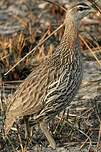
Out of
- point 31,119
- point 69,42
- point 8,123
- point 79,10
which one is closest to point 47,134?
point 31,119

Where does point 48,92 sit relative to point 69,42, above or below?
below

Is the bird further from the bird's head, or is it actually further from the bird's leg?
the bird's head

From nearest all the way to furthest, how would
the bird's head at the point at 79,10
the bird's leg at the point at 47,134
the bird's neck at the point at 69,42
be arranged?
1. the bird's leg at the point at 47,134
2. the bird's neck at the point at 69,42
3. the bird's head at the point at 79,10

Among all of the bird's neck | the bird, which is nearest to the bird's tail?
the bird

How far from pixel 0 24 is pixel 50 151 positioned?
4537 millimetres

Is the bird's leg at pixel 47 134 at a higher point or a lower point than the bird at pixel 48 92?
lower

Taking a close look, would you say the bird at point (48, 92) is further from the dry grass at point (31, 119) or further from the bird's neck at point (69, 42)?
the dry grass at point (31, 119)

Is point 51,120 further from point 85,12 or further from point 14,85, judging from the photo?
point 14,85

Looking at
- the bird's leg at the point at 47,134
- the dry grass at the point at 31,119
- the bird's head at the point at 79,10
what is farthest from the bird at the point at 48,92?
the bird's head at the point at 79,10

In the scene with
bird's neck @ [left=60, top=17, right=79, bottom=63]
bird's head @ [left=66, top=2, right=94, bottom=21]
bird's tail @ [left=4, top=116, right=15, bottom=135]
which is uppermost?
bird's head @ [left=66, top=2, right=94, bottom=21]

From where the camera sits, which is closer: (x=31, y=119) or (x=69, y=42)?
(x=31, y=119)

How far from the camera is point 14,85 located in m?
7.59

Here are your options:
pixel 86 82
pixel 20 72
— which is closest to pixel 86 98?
pixel 86 82

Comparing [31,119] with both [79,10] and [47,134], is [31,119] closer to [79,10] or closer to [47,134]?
[47,134]
